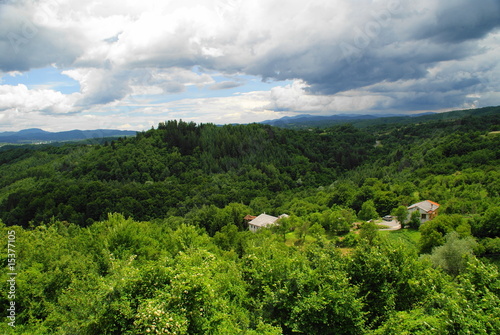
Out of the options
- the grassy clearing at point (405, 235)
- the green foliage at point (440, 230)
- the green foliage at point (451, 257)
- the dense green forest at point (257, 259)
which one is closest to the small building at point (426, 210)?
the dense green forest at point (257, 259)

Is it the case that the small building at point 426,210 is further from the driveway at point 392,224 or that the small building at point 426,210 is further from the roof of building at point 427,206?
the driveway at point 392,224

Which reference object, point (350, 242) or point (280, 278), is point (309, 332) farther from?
point (350, 242)

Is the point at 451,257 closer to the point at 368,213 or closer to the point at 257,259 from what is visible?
the point at 257,259

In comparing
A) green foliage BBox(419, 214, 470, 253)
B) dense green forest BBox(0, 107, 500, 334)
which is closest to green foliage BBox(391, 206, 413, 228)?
dense green forest BBox(0, 107, 500, 334)

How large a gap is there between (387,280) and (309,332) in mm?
6644

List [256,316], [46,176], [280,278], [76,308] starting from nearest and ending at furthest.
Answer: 1. [76,308]
2. [256,316]
3. [280,278]
4. [46,176]

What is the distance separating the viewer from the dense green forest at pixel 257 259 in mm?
12469

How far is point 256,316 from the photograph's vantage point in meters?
15.2

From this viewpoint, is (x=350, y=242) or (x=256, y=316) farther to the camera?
(x=350, y=242)

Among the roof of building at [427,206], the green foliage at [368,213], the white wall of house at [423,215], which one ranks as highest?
the roof of building at [427,206]

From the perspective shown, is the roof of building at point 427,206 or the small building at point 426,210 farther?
the roof of building at point 427,206

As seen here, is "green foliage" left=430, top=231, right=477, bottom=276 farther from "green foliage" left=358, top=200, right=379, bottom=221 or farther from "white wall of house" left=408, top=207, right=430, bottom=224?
"green foliage" left=358, top=200, right=379, bottom=221

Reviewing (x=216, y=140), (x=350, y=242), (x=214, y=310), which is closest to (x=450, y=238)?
(x=350, y=242)

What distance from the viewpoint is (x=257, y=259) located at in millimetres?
19156
